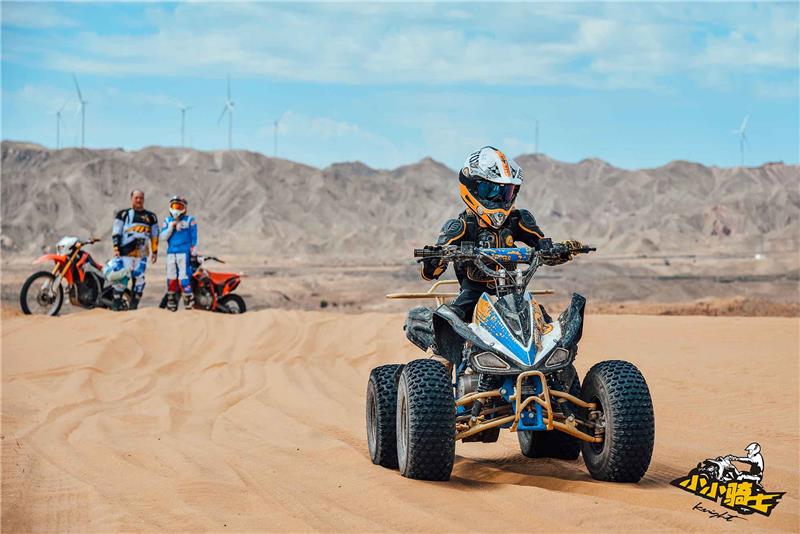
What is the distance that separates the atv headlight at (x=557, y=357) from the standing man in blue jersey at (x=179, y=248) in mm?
12152

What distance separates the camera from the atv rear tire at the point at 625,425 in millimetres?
6746

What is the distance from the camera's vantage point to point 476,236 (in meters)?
7.82

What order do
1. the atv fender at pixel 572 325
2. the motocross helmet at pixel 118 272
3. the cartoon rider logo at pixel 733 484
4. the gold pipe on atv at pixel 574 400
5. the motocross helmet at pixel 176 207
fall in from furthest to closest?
the motocross helmet at pixel 118 272 < the motocross helmet at pixel 176 207 < the atv fender at pixel 572 325 < the gold pipe on atv at pixel 574 400 < the cartoon rider logo at pixel 733 484

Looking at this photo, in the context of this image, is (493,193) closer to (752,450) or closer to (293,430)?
(752,450)

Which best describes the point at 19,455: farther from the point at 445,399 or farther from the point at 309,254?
the point at 309,254

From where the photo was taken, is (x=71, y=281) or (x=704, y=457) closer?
(x=704, y=457)

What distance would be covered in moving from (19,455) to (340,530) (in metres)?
3.59

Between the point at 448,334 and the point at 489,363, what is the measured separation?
82cm

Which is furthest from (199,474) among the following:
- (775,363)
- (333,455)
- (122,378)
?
(775,363)

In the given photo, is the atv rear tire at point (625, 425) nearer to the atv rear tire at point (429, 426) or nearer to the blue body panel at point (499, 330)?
the blue body panel at point (499, 330)

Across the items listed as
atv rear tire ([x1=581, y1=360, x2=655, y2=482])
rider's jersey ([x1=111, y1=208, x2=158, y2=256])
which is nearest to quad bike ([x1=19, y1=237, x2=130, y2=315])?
rider's jersey ([x1=111, y1=208, x2=158, y2=256])

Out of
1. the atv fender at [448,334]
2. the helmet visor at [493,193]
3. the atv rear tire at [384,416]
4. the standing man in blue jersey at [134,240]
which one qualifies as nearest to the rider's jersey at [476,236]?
the helmet visor at [493,193]

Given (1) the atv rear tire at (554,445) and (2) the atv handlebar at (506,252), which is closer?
(2) the atv handlebar at (506,252)

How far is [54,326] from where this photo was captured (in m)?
16.5
